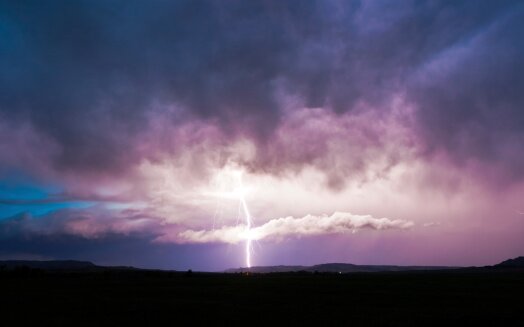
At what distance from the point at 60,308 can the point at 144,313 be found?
8406mm

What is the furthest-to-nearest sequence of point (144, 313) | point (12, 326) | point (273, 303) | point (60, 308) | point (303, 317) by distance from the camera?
point (273, 303) → point (60, 308) → point (144, 313) → point (303, 317) → point (12, 326)

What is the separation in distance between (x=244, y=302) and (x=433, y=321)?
18.4 metres

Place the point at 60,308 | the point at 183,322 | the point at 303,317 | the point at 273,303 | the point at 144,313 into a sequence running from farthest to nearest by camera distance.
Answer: the point at 273,303 → the point at 60,308 → the point at 144,313 → the point at 303,317 → the point at 183,322

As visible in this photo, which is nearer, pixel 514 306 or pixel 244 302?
pixel 514 306

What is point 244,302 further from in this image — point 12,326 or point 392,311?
point 12,326

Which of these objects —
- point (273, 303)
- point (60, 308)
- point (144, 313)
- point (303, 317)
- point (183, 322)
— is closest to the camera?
point (183, 322)

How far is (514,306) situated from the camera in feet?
128

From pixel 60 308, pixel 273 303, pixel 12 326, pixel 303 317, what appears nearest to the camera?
pixel 12 326

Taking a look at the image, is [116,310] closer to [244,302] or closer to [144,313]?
[144,313]

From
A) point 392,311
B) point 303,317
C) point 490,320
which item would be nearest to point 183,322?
point 303,317

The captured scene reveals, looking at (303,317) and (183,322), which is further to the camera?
(303,317)

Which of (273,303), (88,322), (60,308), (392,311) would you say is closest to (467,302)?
(392,311)

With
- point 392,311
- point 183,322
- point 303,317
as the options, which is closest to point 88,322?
point 183,322

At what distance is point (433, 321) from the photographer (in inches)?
1177
